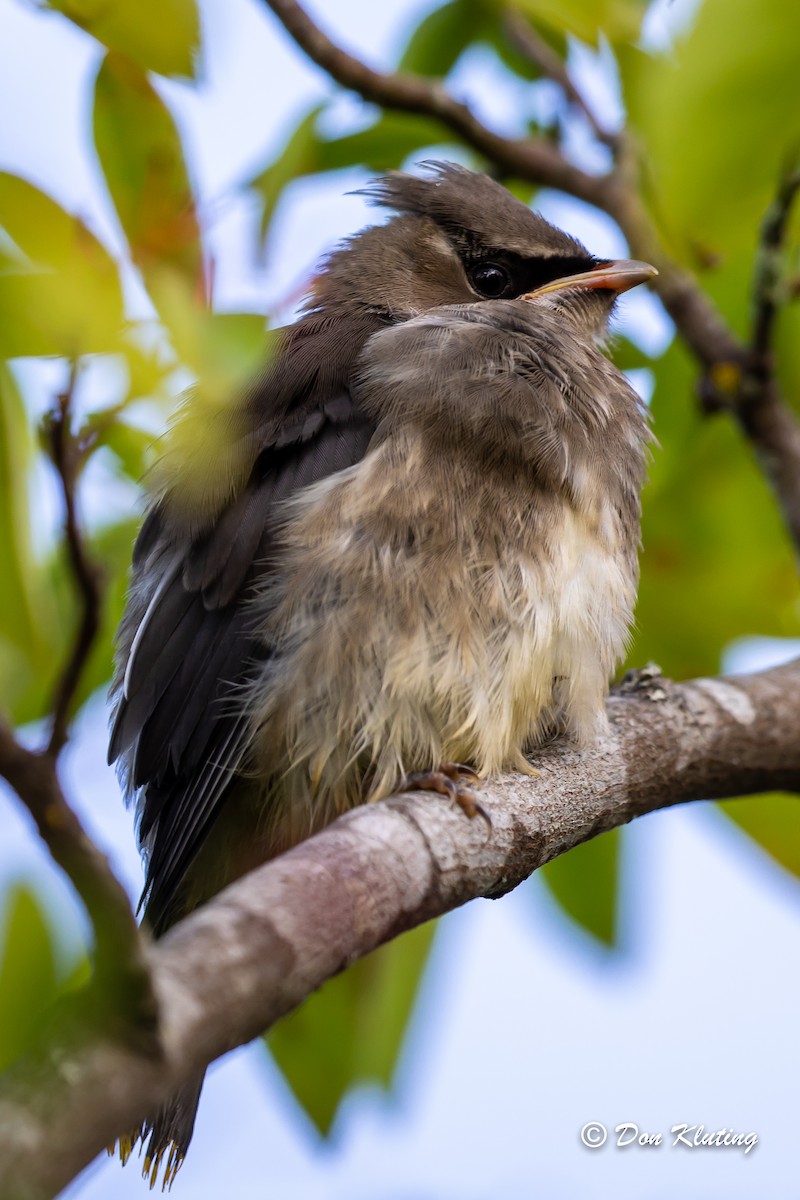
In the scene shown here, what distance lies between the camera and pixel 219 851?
4.21m

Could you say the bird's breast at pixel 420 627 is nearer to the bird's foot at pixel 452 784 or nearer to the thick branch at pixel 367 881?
the bird's foot at pixel 452 784

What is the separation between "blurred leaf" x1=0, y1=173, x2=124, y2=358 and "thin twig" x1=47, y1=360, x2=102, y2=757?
14 centimetres

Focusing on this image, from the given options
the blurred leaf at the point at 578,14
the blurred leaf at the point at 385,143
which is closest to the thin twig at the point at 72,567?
the blurred leaf at the point at 578,14

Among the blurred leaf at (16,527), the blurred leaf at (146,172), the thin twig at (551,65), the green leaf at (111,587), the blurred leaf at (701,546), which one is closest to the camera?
the blurred leaf at (146,172)

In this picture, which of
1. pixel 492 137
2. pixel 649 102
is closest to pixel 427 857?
pixel 649 102

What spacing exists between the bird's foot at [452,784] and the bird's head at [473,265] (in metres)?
1.80

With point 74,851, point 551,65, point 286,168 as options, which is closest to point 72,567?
point 74,851

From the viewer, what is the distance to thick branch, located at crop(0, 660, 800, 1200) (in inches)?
77.3

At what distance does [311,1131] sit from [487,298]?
278 centimetres

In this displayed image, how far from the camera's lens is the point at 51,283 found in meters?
2.21

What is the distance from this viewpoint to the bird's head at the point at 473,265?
16.3 ft

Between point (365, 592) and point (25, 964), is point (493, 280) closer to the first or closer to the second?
point (365, 592)

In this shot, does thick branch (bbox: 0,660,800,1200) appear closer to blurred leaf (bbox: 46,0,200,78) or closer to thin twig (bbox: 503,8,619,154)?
blurred leaf (bbox: 46,0,200,78)

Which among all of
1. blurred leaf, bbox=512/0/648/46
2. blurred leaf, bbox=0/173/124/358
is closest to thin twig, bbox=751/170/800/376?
blurred leaf, bbox=512/0/648/46
